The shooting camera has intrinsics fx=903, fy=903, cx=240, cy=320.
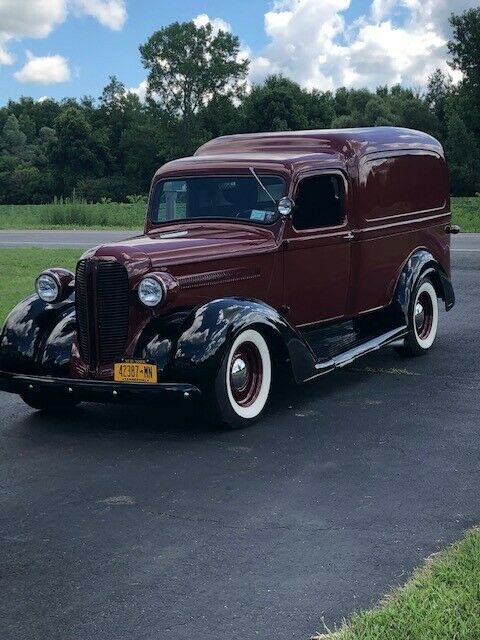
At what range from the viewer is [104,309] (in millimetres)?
6461

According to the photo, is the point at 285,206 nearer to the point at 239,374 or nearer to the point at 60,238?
the point at 239,374

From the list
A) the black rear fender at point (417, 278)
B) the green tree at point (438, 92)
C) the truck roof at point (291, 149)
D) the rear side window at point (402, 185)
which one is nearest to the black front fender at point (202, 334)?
the truck roof at point (291, 149)

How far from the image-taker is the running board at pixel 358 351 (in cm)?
717

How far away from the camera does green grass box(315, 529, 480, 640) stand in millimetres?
3260

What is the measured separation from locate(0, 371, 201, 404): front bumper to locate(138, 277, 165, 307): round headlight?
0.58 meters

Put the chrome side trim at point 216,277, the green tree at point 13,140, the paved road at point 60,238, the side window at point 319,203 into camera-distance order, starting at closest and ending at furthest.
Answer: the chrome side trim at point 216,277 → the side window at point 319,203 → the paved road at point 60,238 → the green tree at point 13,140

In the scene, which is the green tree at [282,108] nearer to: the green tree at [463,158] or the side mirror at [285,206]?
the green tree at [463,158]

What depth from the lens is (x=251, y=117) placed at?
263 feet

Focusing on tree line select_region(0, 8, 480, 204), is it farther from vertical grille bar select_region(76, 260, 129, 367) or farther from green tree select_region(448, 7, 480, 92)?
vertical grille bar select_region(76, 260, 129, 367)

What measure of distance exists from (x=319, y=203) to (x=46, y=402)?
2.80 m

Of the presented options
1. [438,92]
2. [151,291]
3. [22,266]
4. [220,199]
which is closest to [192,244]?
[151,291]

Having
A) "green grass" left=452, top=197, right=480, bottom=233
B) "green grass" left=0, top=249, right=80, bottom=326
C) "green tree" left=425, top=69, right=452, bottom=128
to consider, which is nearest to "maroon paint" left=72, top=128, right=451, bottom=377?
"green grass" left=0, top=249, right=80, bottom=326

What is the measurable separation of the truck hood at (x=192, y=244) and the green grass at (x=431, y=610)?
10.9 ft

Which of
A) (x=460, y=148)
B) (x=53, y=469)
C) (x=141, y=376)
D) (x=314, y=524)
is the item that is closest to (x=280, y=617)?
(x=314, y=524)
